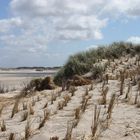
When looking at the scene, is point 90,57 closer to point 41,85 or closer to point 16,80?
point 41,85

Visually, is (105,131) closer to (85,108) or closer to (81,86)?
(85,108)

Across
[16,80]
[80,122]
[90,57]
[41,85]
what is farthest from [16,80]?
[80,122]

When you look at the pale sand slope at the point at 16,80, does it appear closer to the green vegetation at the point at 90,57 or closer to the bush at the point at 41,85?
the green vegetation at the point at 90,57

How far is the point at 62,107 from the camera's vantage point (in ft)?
32.2

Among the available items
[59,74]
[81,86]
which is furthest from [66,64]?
[81,86]

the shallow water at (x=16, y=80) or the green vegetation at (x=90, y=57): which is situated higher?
the green vegetation at (x=90, y=57)

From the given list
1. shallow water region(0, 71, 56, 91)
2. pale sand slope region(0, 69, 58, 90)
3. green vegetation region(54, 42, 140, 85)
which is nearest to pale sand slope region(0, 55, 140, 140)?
green vegetation region(54, 42, 140, 85)

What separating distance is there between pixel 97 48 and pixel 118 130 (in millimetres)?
14816

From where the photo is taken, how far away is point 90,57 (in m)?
21.1

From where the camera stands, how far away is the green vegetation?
66.1ft

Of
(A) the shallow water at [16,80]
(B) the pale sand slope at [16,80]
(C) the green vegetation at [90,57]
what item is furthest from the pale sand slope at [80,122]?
(B) the pale sand slope at [16,80]

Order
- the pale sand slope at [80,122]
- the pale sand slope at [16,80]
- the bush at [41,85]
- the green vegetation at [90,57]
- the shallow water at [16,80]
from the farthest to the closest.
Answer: the pale sand slope at [16,80], the shallow water at [16,80], the green vegetation at [90,57], the bush at [41,85], the pale sand slope at [80,122]

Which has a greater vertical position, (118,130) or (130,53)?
(130,53)

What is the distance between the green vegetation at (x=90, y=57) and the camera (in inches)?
794
